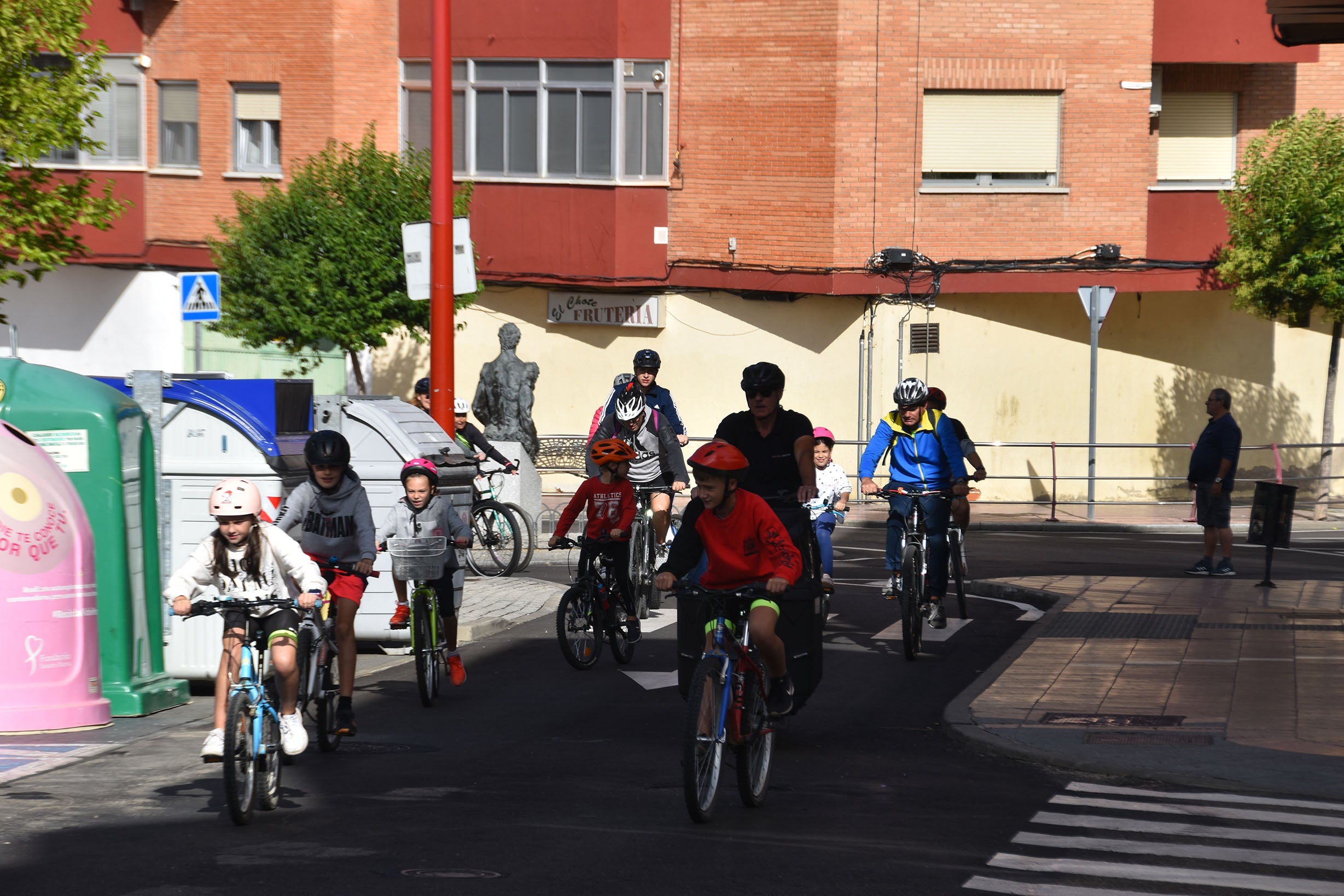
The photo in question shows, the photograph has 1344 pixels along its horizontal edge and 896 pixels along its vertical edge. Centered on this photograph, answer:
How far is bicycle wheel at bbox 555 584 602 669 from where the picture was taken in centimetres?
1090

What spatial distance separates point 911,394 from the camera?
11.6m

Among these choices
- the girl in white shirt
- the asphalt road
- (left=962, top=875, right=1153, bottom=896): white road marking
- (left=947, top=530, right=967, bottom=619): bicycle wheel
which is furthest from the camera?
(left=947, top=530, right=967, bottom=619): bicycle wheel

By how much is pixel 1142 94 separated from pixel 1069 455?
5.78 meters

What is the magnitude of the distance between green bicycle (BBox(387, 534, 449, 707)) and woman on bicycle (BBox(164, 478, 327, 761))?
2271 mm

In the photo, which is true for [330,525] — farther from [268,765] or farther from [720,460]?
[720,460]

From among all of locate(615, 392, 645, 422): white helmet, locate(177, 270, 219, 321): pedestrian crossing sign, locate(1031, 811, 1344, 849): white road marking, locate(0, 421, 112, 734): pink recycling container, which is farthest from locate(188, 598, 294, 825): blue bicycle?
locate(177, 270, 219, 321): pedestrian crossing sign

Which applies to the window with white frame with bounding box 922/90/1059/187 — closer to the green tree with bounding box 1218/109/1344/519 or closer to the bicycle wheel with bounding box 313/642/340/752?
the green tree with bounding box 1218/109/1344/519

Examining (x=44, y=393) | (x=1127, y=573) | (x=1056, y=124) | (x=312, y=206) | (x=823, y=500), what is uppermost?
(x=1056, y=124)

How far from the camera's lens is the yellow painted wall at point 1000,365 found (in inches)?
1014

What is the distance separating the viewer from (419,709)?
9758mm

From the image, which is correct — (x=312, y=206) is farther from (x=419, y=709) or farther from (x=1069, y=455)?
(x=419, y=709)

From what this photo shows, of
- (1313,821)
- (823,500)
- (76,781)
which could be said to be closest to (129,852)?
(76,781)

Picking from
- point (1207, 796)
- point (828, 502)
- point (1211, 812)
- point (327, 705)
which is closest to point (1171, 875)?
point (1211, 812)

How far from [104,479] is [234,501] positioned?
2.70 meters
